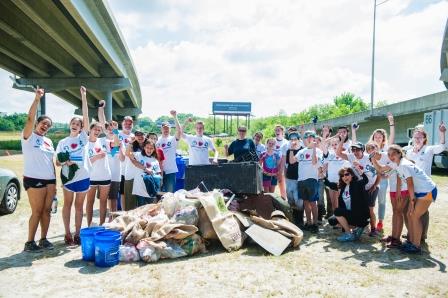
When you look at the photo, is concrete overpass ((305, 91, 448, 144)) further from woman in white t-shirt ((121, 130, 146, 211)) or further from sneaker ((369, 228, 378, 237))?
woman in white t-shirt ((121, 130, 146, 211))

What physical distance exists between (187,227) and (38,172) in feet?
7.67

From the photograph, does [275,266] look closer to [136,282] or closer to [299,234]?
[299,234]

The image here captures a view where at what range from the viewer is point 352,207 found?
6.58 meters

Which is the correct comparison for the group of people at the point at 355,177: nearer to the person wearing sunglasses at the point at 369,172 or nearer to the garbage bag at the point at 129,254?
the person wearing sunglasses at the point at 369,172

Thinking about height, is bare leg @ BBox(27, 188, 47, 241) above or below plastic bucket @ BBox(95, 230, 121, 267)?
above

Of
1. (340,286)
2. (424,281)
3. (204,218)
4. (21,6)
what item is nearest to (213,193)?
(204,218)

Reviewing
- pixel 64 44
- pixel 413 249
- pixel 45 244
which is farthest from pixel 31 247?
pixel 64 44

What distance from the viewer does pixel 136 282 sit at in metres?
4.56

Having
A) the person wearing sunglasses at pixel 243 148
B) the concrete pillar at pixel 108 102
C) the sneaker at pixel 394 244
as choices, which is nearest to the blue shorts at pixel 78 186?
the person wearing sunglasses at pixel 243 148

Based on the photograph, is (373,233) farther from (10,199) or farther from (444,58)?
(444,58)

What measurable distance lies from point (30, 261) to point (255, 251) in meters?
3.25

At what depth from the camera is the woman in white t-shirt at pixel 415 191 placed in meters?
5.66

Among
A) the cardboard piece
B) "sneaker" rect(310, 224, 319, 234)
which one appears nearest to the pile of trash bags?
the cardboard piece

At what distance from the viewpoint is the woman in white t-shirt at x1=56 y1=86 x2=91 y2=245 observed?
5.81m
